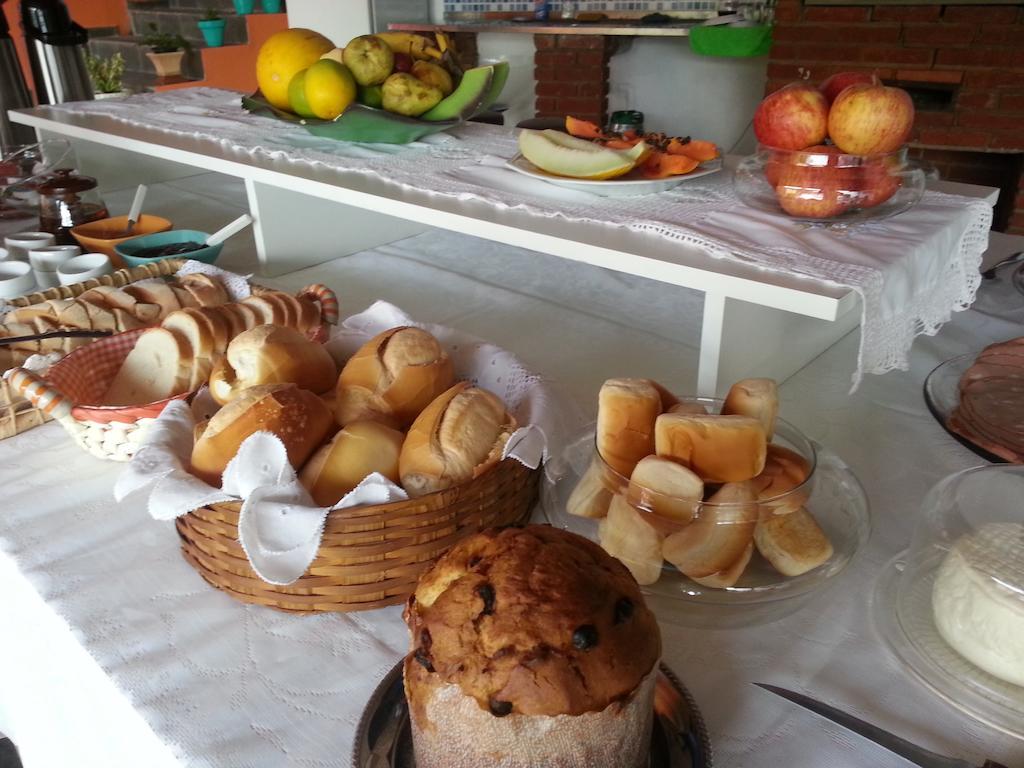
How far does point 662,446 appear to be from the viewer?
1.61ft

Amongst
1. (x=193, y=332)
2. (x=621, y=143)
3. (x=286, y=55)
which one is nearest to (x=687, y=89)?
(x=286, y=55)

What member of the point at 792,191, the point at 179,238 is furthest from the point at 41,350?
the point at 792,191

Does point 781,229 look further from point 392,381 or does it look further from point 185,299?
point 185,299

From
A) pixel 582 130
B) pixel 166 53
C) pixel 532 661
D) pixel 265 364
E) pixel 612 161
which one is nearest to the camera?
pixel 532 661

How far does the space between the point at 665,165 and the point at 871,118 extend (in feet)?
0.72

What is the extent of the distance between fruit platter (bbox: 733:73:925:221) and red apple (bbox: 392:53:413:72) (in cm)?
51

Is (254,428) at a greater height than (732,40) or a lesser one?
lesser

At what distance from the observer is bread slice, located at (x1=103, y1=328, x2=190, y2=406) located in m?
0.67

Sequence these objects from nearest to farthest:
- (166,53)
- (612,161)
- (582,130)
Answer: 1. (612,161)
2. (582,130)
3. (166,53)

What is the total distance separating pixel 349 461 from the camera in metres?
0.51

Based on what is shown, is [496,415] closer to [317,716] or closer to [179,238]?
[317,716]

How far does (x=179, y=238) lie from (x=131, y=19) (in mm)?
4871

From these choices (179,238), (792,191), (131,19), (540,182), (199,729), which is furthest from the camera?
(131,19)

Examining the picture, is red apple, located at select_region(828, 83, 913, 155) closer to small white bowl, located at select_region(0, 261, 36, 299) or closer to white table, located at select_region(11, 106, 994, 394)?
white table, located at select_region(11, 106, 994, 394)
